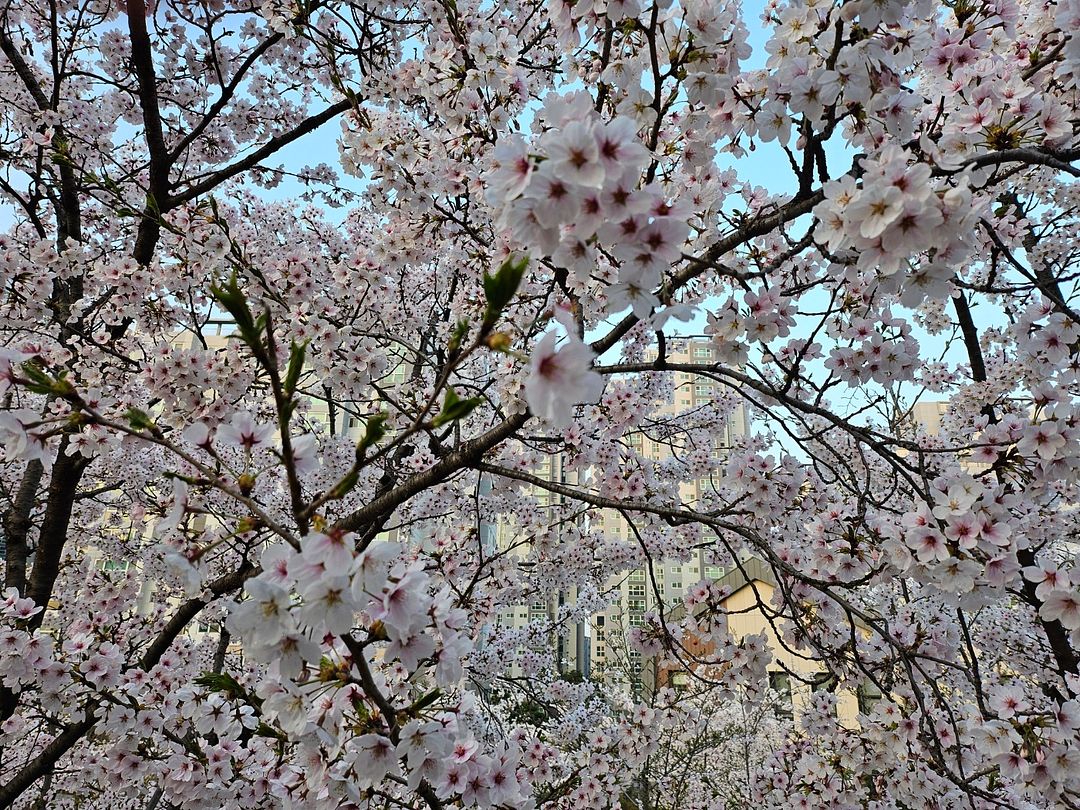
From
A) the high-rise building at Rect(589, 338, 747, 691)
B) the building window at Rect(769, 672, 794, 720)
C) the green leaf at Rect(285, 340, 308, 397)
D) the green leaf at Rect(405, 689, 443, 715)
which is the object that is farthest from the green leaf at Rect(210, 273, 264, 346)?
the building window at Rect(769, 672, 794, 720)

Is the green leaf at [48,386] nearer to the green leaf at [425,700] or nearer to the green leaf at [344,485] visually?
the green leaf at [344,485]

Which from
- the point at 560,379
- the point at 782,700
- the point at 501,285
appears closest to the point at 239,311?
the point at 501,285

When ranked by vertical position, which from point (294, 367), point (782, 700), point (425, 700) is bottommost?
point (425, 700)

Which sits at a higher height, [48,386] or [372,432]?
[48,386]

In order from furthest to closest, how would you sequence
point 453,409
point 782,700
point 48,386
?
point 782,700, point 48,386, point 453,409

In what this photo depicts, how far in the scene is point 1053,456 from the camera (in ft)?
6.97

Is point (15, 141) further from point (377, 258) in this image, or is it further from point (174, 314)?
point (377, 258)

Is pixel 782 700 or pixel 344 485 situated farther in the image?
pixel 782 700

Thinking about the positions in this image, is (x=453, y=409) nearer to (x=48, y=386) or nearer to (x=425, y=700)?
(x=425, y=700)

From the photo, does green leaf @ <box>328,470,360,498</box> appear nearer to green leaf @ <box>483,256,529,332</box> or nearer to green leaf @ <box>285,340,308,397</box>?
green leaf @ <box>285,340,308,397</box>

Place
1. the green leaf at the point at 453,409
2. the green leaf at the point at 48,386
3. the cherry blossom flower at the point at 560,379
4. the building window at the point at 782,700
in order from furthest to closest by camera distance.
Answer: the building window at the point at 782,700 < the green leaf at the point at 48,386 < the cherry blossom flower at the point at 560,379 < the green leaf at the point at 453,409

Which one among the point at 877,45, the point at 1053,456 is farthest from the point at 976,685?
the point at 877,45

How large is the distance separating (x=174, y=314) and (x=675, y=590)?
69.1ft

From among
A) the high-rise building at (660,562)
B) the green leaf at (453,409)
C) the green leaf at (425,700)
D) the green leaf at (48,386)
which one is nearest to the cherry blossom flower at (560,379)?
the green leaf at (453,409)
